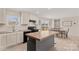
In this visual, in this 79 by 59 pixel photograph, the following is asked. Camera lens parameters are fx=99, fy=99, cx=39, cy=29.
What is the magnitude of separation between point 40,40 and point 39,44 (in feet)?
0.31

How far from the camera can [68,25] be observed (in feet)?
6.77

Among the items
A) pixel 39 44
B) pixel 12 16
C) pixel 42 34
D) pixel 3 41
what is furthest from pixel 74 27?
pixel 3 41

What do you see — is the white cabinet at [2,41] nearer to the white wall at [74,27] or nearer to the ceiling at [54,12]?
the ceiling at [54,12]

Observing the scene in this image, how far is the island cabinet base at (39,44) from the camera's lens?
2047mm

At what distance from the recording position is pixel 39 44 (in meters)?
2.06

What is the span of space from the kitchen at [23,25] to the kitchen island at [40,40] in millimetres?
41

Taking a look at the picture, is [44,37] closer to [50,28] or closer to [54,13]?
[50,28]

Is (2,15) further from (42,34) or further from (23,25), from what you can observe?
(42,34)

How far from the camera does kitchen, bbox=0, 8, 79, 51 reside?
77.1 inches

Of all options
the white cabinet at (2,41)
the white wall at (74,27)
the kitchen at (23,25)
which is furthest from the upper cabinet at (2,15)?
the white wall at (74,27)
